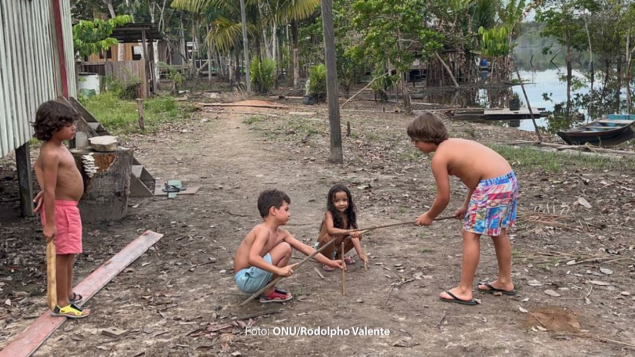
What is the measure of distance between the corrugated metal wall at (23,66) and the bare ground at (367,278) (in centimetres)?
117

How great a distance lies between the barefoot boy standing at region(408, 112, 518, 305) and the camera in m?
4.39

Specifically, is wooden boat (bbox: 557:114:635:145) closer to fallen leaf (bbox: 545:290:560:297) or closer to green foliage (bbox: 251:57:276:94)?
fallen leaf (bbox: 545:290:560:297)

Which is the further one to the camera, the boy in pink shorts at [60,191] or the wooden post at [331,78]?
the wooden post at [331,78]

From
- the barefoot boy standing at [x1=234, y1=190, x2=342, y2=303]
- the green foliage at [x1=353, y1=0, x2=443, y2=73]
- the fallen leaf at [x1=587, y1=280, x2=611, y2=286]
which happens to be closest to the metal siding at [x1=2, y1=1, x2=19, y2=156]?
the barefoot boy standing at [x1=234, y1=190, x2=342, y2=303]

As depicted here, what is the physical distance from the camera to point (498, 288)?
4.71 meters

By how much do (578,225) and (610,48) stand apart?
35.9 meters

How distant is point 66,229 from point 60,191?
27 cm

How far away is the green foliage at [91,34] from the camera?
21.0 m

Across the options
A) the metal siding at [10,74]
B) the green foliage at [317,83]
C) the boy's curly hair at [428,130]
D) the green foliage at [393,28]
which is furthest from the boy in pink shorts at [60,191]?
the green foliage at [317,83]

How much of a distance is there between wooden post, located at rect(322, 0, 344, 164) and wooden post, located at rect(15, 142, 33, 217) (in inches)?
200

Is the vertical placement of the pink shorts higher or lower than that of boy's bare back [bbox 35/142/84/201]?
lower

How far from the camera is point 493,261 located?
5.52m

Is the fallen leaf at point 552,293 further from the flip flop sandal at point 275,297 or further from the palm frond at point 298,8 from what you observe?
the palm frond at point 298,8

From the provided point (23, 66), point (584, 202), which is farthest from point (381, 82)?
point (23, 66)
